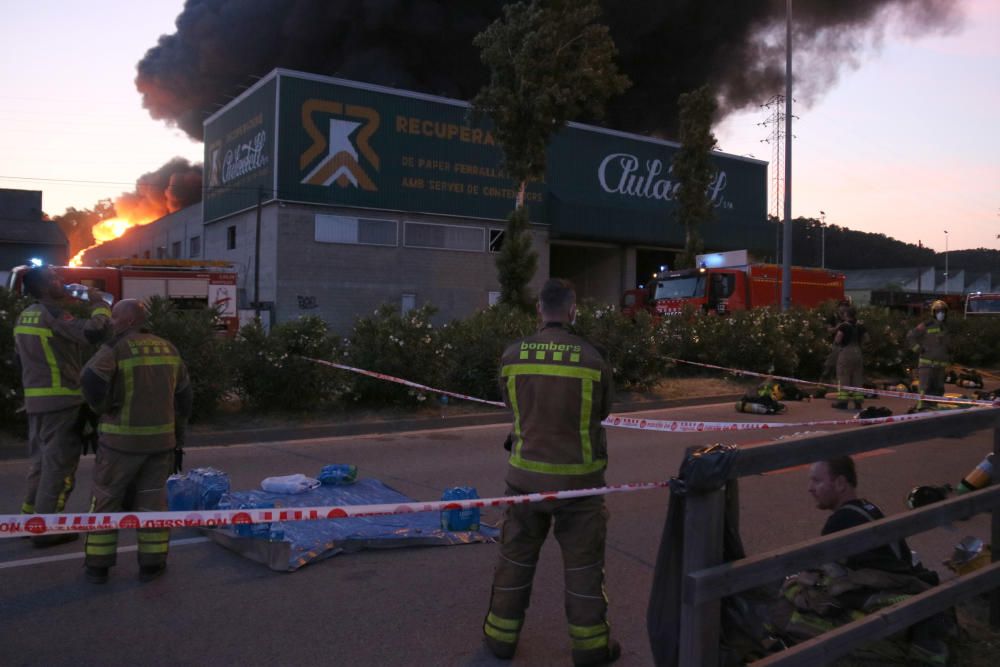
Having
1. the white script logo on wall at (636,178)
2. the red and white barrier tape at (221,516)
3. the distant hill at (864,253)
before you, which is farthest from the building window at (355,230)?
the distant hill at (864,253)

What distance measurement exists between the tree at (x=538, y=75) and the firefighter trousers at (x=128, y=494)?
17.5m

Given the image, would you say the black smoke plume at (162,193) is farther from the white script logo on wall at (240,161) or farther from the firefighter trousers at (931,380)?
the firefighter trousers at (931,380)

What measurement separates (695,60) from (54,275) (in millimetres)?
56672

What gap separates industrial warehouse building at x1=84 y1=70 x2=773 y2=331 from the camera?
31875mm

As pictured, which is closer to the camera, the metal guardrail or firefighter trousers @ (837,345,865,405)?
the metal guardrail

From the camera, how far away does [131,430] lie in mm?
4684

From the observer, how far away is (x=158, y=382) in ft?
15.8

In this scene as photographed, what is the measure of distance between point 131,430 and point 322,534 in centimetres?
147

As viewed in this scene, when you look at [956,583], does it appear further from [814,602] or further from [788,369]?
[788,369]

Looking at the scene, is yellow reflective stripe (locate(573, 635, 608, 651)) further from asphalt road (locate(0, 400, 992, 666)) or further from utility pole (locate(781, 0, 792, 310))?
utility pole (locate(781, 0, 792, 310))

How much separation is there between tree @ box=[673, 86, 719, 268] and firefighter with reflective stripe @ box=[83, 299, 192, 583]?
2821cm

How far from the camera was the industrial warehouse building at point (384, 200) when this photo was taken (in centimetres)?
3188

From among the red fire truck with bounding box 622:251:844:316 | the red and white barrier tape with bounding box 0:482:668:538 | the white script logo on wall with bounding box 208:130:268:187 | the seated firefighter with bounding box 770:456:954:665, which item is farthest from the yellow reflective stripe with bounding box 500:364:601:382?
the white script logo on wall with bounding box 208:130:268:187

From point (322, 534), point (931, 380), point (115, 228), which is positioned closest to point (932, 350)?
point (931, 380)
